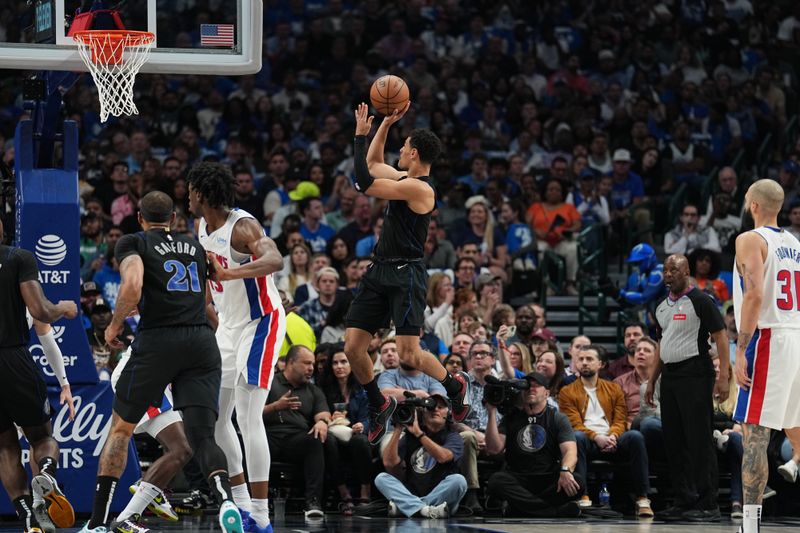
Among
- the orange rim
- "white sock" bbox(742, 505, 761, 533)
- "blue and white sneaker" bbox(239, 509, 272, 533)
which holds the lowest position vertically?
"blue and white sneaker" bbox(239, 509, 272, 533)

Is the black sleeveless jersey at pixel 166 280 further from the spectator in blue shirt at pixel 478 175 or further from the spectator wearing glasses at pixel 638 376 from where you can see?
the spectator in blue shirt at pixel 478 175

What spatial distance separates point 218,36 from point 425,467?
4.33 meters

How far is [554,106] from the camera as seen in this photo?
21.8 metres

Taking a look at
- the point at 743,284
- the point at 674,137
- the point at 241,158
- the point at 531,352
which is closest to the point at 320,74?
the point at 241,158

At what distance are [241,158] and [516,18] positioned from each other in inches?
267

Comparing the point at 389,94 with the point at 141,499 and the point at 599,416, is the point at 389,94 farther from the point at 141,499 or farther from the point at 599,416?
the point at 599,416

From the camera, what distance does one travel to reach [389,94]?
9.94 m

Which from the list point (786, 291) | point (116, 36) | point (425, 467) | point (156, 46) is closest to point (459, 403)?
point (425, 467)

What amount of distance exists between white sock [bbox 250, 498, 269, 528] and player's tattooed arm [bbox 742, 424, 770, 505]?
Result: 10.9 feet

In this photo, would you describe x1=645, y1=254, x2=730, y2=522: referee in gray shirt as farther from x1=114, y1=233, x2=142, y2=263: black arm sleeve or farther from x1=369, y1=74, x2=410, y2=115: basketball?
x1=114, y1=233, x2=142, y2=263: black arm sleeve

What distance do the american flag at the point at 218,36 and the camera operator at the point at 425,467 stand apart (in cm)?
354

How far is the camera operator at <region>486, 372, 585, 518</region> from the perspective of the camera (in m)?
A: 12.3

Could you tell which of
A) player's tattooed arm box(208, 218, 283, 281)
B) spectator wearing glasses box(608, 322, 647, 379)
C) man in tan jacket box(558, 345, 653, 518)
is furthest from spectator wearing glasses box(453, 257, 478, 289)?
player's tattooed arm box(208, 218, 283, 281)

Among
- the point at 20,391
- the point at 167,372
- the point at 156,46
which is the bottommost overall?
the point at 20,391
